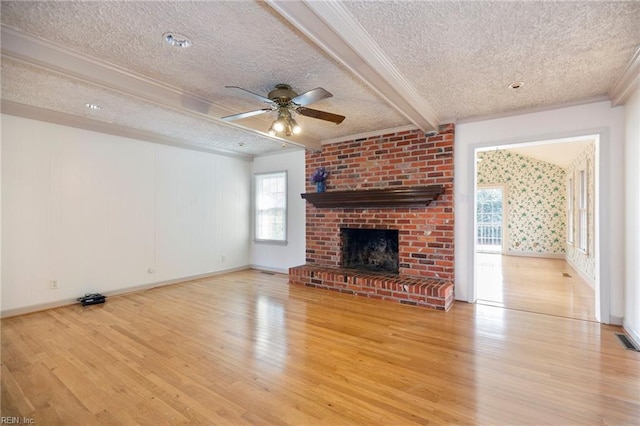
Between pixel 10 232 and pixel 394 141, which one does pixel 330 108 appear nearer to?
pixel 394 141

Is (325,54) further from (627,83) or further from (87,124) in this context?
(87,124)

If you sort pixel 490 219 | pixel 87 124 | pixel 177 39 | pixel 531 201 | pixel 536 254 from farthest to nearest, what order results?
pixel 490 219
pixel 531 201
pixel 536 254
pixel 87 124
pixel 177 39

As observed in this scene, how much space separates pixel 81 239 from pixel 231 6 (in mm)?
3995

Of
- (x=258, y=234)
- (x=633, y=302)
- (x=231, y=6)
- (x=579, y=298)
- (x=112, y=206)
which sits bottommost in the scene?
Answer: (x=579, y=298)

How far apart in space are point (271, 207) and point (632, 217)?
5394mm

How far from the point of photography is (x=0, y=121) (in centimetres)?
352

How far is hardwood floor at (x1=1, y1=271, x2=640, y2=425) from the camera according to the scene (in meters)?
1.84

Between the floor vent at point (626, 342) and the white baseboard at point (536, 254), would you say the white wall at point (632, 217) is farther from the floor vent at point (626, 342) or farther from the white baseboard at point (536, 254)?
the white baseboard at point (536, 254)

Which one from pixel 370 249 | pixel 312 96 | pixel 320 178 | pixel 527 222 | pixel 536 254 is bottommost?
pixel 536 254

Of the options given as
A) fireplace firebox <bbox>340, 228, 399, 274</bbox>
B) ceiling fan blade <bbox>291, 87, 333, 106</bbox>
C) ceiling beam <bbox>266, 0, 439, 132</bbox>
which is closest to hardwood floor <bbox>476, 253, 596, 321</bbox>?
fireplace firebox <bbox>340, 228, 399, 274</bbox>

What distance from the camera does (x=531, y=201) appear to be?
8414mm

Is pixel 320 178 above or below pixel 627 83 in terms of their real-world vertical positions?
below

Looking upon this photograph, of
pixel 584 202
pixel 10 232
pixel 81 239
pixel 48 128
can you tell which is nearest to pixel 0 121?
pixel 48 128

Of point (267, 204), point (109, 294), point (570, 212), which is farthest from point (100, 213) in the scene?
point (570, 212)
